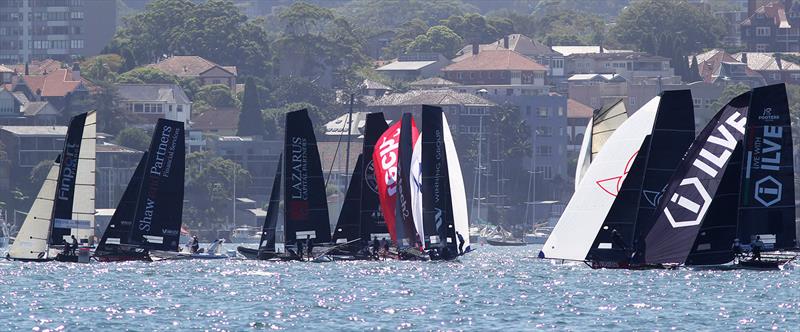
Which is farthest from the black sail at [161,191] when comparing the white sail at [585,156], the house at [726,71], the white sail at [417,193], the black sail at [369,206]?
the house at [726,71]

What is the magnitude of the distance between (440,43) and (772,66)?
26.6 metres

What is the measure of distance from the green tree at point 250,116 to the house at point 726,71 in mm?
39007

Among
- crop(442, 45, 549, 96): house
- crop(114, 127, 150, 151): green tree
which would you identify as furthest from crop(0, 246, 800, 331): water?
crop(442, 45, 549, 96): house

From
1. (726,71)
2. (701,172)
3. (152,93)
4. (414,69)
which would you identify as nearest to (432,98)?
(152,93)

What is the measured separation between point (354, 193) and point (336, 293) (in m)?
15.9

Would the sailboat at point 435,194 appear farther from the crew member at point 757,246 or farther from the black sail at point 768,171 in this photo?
the black sail at point 768,171

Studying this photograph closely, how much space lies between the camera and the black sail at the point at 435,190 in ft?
203

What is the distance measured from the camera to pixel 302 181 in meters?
61.5

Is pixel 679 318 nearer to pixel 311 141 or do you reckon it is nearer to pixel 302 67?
pixel 311 141

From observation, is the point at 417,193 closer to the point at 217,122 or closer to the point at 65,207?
the point at 65,207

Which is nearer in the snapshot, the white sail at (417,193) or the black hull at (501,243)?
the white sail at (417,193)

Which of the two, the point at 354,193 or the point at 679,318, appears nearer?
the point at 679,318

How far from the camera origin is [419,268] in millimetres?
59031

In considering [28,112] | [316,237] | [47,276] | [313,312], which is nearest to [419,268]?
[316,237]
